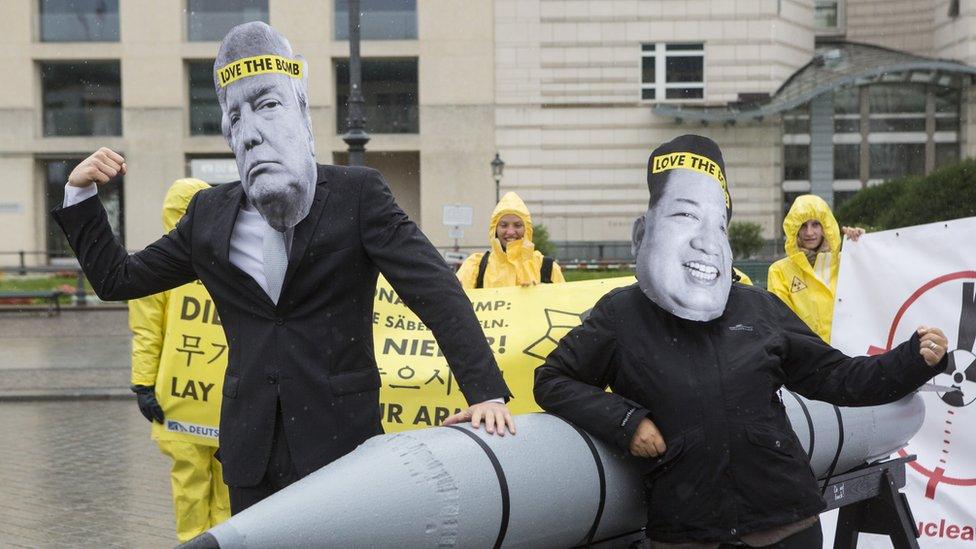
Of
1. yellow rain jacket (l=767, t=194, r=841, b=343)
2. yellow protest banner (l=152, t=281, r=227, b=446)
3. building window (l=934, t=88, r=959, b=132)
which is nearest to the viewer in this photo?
yellow protest banner (l=152, t=281, r=227, b=446)

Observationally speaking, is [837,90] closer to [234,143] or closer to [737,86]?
[737,86]

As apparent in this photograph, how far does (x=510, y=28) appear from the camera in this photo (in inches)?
1502

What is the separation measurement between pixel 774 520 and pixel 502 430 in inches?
31.0

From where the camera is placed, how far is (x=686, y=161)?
127 inches

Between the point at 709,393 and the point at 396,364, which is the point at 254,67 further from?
the point at 396,364

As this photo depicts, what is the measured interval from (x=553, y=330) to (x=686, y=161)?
2.95 metres

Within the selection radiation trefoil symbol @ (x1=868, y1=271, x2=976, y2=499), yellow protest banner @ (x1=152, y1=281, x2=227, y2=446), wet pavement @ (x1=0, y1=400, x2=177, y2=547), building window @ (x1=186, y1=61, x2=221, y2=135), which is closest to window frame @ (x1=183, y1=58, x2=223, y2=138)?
building window @ (x1=186, y1=61, x2=221, y2=135)

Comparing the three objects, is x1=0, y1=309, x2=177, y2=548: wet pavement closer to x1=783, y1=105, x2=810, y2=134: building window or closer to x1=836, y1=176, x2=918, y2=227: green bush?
x1=836, y1=176, x2=918, y2=227: green bush

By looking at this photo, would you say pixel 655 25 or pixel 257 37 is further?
pixel 655 25

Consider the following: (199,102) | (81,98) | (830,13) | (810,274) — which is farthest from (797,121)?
(810,274)

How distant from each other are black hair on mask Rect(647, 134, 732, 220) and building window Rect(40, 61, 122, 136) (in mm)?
38734

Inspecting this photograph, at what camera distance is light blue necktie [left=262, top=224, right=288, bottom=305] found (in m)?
3.12

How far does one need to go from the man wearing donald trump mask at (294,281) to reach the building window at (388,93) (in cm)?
3580

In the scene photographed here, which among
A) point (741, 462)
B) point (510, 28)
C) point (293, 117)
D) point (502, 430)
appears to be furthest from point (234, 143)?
point (510, 28)
